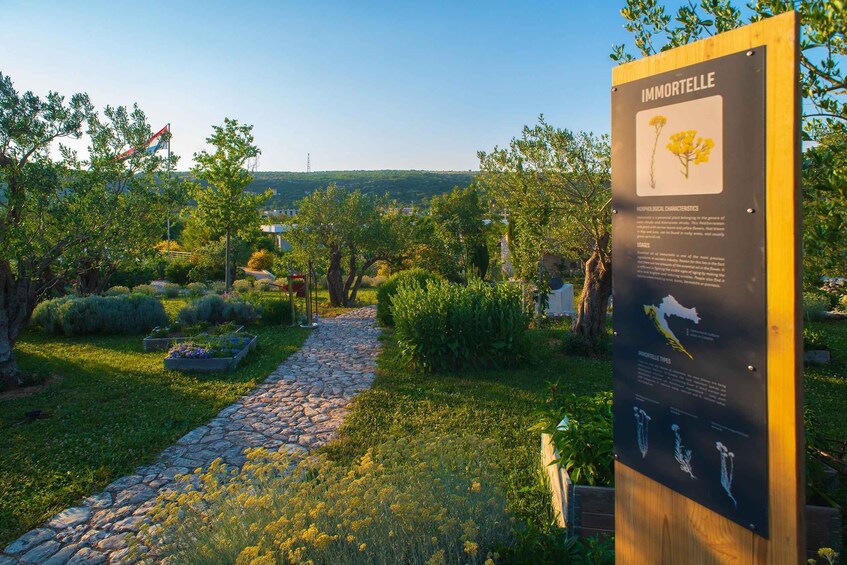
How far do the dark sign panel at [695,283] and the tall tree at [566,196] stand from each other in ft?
21.0

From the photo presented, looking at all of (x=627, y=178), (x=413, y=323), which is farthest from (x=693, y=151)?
(x=413, y=323)

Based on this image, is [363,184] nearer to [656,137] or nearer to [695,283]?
[656,137]

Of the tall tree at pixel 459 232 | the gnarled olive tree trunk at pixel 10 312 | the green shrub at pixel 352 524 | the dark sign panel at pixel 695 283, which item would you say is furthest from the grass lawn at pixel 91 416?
the tall tree at pixel 459 232

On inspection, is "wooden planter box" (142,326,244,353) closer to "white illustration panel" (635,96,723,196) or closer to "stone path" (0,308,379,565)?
"stone path" (0,308,379,565)

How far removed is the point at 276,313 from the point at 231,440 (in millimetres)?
8569

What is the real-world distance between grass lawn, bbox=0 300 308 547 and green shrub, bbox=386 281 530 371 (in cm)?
242

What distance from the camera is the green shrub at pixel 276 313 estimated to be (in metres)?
14.2

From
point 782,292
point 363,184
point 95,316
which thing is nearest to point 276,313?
point 95,316

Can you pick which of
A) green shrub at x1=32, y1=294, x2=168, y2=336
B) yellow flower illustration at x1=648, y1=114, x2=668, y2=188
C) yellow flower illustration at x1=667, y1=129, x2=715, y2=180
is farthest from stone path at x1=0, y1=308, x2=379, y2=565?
green shrub at x1=32, y1=294, x2=168, y2=336

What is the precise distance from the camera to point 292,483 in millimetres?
3320

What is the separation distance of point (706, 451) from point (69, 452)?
5.71m

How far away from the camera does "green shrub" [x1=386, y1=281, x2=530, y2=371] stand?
8719 mm

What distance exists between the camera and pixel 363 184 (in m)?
81.5

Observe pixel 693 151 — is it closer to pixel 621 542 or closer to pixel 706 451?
pixel 706 451
